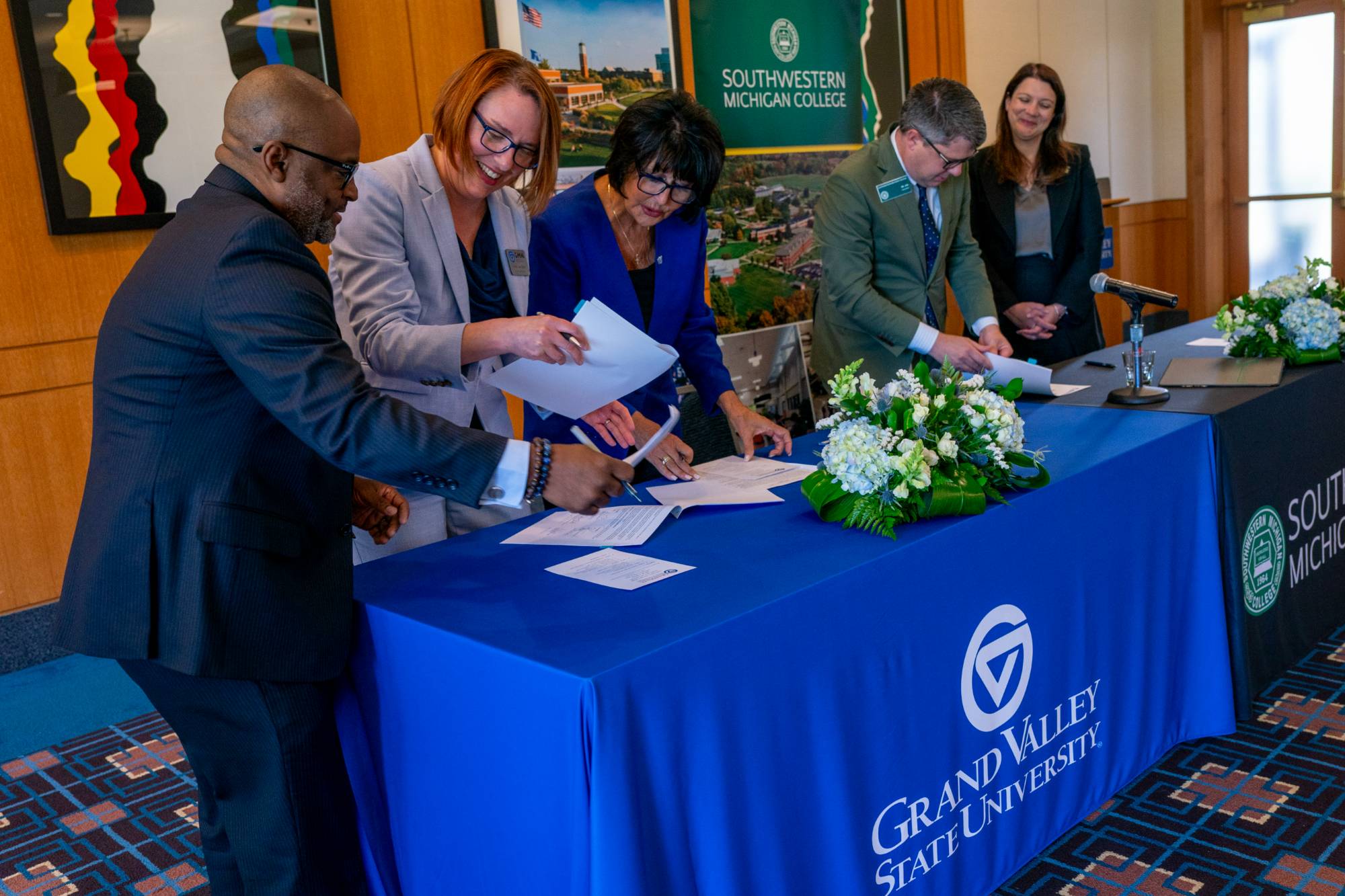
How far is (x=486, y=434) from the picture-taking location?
1643mm

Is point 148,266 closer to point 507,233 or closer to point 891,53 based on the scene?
point 507,233

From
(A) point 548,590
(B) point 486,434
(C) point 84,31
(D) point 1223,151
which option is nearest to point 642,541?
(A) point 548,590

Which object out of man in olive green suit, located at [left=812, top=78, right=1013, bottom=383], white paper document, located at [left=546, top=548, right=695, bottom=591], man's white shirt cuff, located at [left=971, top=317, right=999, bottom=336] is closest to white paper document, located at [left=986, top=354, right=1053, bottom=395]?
man in olive green suit, located at [left=812, top=78, right=1013, bottom=383]

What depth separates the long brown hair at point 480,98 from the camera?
2098 millimetres

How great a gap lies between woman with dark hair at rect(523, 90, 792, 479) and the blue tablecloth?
1.55 ft

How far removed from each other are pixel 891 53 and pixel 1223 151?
369 cm

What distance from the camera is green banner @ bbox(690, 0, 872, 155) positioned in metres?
5.52

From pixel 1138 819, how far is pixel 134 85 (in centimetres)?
369

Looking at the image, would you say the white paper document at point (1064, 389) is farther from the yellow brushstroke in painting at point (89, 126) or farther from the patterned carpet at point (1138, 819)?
the yellow brushstroke in painting at point (89, 126)

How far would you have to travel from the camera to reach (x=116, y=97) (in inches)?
143

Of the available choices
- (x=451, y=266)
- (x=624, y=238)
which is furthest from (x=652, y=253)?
(x=451, y=266)

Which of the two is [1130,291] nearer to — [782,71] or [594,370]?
[594,370]

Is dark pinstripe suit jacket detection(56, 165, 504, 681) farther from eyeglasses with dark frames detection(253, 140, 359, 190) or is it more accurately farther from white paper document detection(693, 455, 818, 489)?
white paper document detection(693, 455, 818, 489)

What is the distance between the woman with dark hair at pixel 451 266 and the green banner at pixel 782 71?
11.1ft
